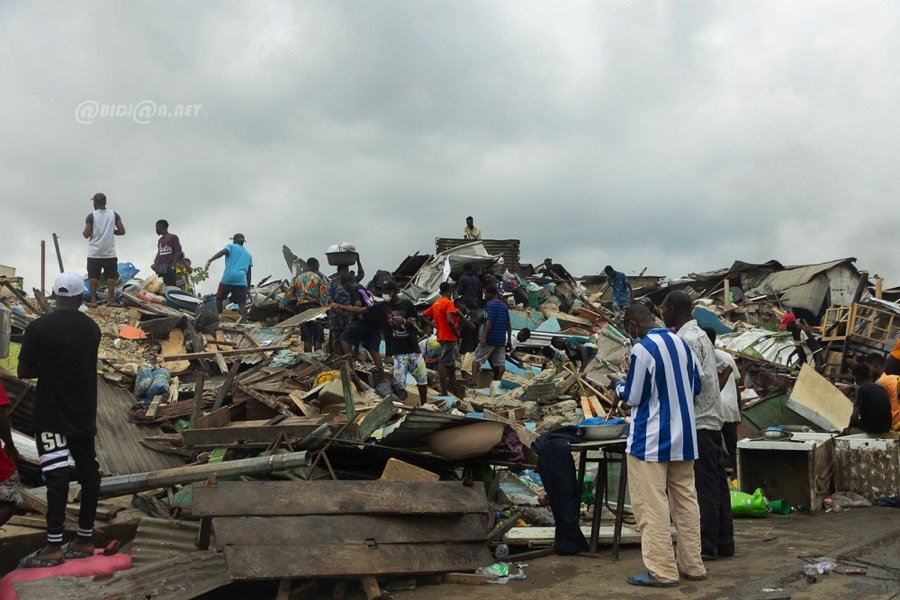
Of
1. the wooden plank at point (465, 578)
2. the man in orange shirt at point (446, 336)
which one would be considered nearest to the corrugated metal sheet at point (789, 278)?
the man in orange shirt at point (446, 336)

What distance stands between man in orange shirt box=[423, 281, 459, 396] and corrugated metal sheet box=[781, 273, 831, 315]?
54.9 feet

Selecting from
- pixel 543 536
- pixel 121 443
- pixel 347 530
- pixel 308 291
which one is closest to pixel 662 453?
pixel 543 536

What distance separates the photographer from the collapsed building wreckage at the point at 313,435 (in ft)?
17.8

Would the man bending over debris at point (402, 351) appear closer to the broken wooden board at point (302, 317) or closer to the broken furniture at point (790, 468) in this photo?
the broken wooden board at point (302, 317)

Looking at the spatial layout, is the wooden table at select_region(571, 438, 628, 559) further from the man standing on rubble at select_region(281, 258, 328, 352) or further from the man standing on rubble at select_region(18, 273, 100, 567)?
the man standing on rubble at select_region(281, 258, 328, 352)

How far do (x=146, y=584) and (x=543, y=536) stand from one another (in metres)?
2.89

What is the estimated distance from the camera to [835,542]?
654cm

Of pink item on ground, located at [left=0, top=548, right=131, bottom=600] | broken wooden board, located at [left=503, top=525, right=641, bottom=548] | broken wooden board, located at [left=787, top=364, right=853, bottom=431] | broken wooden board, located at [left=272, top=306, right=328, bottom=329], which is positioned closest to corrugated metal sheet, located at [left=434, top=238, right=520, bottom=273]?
broken wooden board, located at [left=272, top=306, right=328, bottom=329]

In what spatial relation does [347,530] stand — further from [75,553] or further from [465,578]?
[75,553]

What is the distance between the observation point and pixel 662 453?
5.27m

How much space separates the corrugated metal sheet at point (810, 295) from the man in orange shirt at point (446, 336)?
16.7 metres

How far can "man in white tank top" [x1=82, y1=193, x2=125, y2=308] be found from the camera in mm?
12547

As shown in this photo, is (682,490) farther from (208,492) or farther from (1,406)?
(1,406)

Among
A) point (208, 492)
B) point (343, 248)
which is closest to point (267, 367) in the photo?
point (343, 248)
